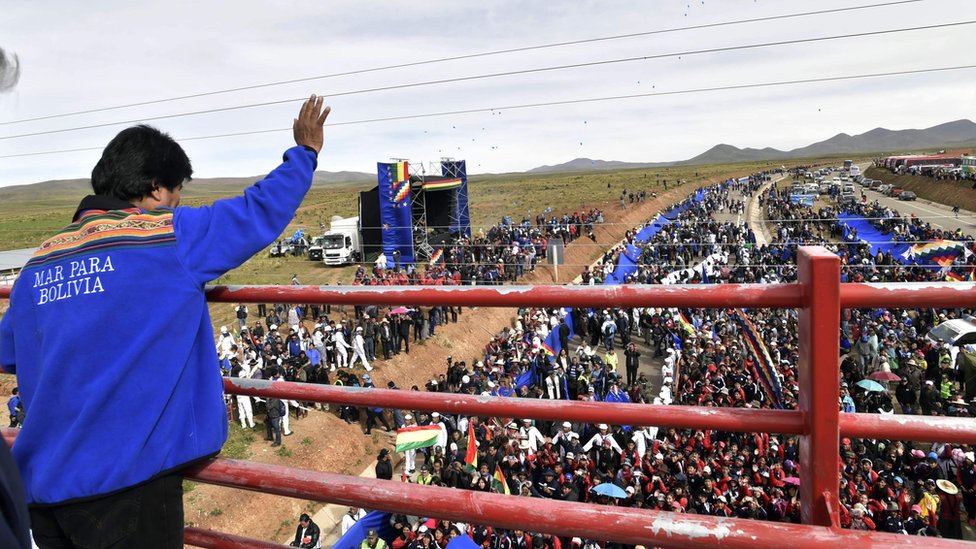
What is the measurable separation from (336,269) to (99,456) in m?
32.5

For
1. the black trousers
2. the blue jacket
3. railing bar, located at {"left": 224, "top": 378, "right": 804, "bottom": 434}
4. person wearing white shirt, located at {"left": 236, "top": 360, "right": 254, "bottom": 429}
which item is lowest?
person wearing white shirt, located at {"left": 236, "top": 360, "right": 254, "bottom": 429}

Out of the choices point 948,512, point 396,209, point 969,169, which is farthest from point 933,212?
point 948,512

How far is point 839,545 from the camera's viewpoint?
3.85 ft

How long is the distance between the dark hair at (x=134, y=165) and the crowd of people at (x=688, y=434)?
3103mm

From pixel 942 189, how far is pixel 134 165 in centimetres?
7039

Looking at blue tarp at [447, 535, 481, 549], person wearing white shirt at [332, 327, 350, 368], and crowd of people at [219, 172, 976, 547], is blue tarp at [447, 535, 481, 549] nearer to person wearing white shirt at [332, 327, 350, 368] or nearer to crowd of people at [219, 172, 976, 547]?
crowd of people at [219, 172, 976, 547]

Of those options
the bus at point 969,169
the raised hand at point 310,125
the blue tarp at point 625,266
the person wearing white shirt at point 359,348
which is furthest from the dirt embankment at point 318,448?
the bus at point 969,169

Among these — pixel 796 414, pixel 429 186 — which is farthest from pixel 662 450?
pixel 429 186

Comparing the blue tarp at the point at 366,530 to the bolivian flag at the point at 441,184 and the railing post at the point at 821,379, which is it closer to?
the railing post at the point at 821,379

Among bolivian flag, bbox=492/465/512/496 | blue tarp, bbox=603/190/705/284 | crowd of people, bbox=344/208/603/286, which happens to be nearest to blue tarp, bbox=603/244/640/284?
blue tarp, bbox=603/190/705/284

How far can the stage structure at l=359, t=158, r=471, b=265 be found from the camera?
29.1 meters

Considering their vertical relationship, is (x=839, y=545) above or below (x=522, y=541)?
above

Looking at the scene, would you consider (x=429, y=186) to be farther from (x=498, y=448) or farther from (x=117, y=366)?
(x=117, y=366)

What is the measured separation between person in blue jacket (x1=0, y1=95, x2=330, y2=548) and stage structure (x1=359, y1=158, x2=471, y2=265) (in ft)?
80.3
